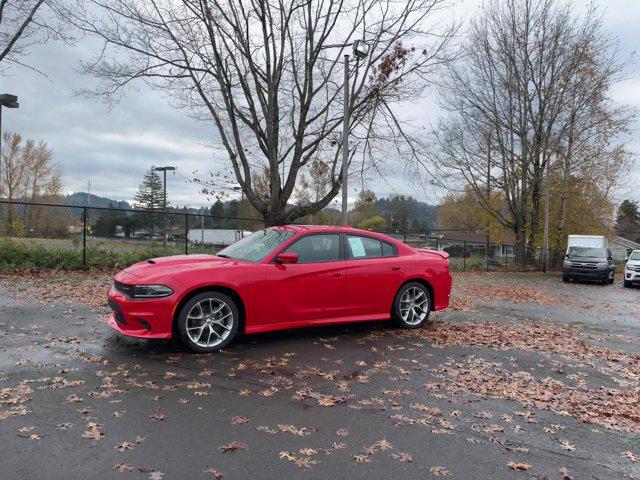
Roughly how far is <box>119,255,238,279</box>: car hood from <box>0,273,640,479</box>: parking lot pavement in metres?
0.91

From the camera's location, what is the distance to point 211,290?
561 cm

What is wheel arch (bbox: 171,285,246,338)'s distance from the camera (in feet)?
17.7

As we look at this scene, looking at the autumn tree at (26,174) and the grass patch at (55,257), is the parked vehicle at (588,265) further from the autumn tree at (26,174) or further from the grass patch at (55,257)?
the autumn tree at (26,174)

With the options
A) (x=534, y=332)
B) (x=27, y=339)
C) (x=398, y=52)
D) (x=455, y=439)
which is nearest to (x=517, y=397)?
(x=455, y=439)

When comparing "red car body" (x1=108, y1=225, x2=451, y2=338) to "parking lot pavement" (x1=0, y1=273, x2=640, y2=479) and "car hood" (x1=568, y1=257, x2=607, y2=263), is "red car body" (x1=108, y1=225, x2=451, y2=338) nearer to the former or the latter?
"parking lot pavement" (x1=0, y1=273, x2=640, y2=479)

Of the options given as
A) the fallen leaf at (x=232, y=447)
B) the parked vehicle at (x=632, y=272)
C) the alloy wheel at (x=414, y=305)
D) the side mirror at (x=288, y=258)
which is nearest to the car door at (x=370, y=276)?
the alloy wheel at (x=414, y=305)

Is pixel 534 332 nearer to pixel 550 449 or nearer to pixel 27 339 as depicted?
pixel 550 449

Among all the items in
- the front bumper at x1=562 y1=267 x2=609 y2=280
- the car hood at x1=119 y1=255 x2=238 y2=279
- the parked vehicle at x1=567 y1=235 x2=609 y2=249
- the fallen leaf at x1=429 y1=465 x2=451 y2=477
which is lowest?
the fallen leaf at x1=429 y1=465 x2=451 y2=477

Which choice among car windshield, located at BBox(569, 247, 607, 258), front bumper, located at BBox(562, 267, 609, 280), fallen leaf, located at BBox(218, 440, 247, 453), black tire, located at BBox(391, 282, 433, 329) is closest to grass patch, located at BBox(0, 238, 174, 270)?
black tire, located at BBox(391, 282, 433, 329)

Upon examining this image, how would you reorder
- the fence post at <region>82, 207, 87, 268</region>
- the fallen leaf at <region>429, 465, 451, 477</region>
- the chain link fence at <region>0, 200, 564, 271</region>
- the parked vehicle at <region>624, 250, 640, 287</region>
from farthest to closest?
the parked vehicle at <region>624, 250, 640, 287</region>, the fence post at <region>82, 207, 87, 268</region>, the chain link fence at <region>0, 200, 564, 271</region>, the fallen leaf at <region>429, 465, 451, 477</region>

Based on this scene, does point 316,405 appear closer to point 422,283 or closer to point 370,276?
point 370,276

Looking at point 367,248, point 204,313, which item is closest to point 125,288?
point 204,313

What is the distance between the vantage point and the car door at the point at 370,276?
6629mm

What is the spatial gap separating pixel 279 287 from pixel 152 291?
1.51 metres
